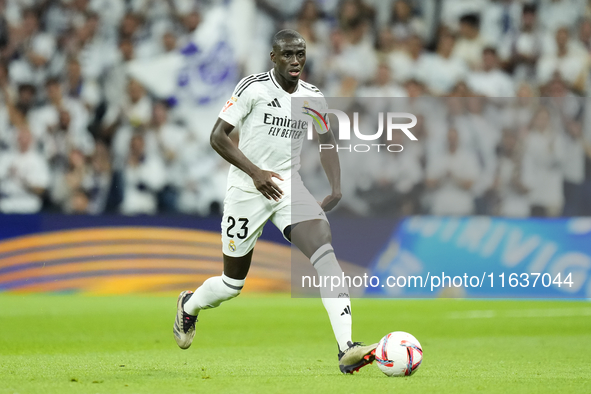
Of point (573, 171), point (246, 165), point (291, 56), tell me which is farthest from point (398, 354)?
point (573, 171)

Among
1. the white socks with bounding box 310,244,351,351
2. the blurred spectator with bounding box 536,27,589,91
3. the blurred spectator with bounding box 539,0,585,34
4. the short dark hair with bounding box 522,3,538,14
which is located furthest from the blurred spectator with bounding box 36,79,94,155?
the white socks with bounding box 310,244,351,351

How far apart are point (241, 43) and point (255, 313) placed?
4797 mm

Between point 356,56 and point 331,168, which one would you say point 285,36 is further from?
point 356,56

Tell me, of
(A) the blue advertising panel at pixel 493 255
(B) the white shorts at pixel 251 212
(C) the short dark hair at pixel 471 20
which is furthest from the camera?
(C) the short dark hair at pixel 471 20

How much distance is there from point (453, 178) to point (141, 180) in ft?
14.9

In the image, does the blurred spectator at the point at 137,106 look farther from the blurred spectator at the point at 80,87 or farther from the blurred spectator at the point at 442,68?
the blurred spectator at the point at 442,68

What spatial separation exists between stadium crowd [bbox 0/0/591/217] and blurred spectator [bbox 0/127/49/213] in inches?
0.8

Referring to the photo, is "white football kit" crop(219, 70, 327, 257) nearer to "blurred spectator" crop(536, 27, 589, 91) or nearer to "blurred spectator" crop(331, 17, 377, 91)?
"blurred spectator" crop(331, 17, 377, 91)

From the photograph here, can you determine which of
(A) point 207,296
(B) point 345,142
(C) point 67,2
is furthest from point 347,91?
(A) point 207,296

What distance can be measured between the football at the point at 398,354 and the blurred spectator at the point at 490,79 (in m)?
8.38

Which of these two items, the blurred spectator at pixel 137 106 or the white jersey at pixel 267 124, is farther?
the blurred spectator at pixel 137 106

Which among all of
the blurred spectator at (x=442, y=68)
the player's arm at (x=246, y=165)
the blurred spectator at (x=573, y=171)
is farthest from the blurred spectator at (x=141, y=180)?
the player's arm at (x=246, y=165)

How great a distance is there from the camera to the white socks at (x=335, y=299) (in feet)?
17.4

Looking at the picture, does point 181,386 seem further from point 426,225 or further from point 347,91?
point 347,91
